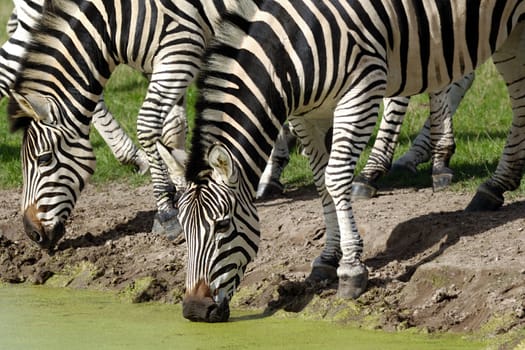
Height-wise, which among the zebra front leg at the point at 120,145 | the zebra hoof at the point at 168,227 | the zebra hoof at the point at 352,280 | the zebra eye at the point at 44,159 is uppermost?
the zebra front leg at the point at 120,145

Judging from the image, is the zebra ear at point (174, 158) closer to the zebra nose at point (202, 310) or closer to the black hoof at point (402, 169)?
the zebra nose at point (202, 310)

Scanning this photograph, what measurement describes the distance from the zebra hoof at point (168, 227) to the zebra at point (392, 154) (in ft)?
3.78

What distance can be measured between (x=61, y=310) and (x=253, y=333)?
1761 mm

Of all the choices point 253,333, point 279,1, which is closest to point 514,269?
point 253,333

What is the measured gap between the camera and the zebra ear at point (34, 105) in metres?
9.80

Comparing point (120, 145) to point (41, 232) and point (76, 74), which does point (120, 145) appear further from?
point (41, 232)

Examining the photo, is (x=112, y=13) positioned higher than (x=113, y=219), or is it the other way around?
(x=112, y=13)

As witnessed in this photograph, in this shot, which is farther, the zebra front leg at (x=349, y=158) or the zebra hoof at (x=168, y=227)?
the zebra hoof at (x=168, y=227)

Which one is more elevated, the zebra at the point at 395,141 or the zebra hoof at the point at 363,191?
the zebra at the point at 395,141

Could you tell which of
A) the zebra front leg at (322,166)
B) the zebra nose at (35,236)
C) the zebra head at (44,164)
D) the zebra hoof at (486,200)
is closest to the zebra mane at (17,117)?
the zebra head at (44,164)

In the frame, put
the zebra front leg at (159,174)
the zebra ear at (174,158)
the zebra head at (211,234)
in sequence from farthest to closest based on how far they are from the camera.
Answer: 1. the zebra front leg at (159,174)
2. the zebra ear at (174,158)
3. the zebra head at (211,234)

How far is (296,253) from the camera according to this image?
9.29 metres

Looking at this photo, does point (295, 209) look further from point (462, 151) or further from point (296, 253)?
point (462, 151)

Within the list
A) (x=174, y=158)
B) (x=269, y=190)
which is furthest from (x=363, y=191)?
(x=174, y=158)
